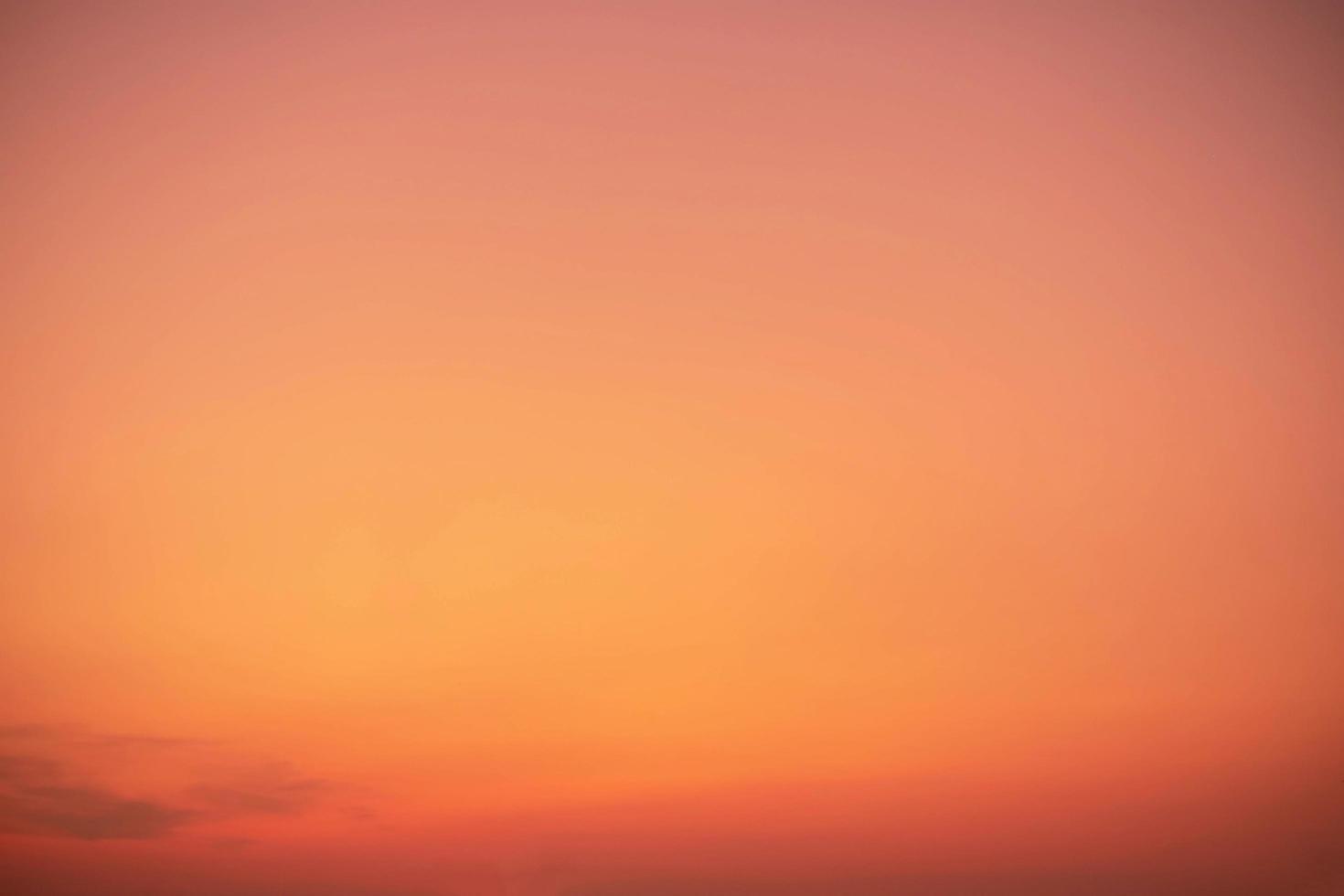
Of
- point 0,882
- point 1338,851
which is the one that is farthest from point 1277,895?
point 0,882

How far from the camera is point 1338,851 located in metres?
20.4

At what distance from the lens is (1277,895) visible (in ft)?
66.8

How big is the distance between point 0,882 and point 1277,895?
16.2 metres

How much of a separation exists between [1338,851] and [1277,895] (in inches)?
37.1

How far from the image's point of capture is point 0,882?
68.4 feet

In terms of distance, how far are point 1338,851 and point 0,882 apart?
1698cm

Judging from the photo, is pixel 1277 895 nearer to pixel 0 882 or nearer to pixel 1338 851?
pixel 1338 851
